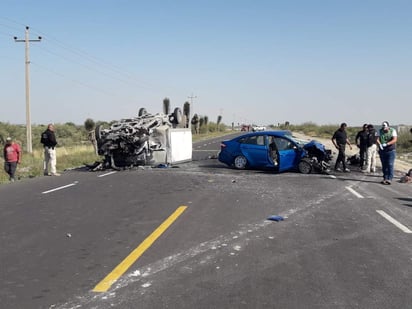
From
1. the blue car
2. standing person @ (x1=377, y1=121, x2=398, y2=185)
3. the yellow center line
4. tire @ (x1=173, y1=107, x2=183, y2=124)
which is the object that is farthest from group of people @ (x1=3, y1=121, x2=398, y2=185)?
the yellow center line

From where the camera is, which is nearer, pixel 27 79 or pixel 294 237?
pixel 294 237

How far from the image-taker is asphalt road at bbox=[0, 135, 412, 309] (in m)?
4.60

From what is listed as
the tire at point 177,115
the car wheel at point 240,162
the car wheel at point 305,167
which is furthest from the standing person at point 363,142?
the tire at point 177,115

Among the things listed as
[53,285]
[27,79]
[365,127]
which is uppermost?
[27,79]

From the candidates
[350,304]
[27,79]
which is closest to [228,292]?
[350,304]

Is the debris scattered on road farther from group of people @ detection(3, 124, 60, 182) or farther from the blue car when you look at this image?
group of people @ detection(3, 124, 60, 182)

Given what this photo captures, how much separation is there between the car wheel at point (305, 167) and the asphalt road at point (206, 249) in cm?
420

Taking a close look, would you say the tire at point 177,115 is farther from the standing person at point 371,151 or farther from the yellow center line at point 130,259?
the yellow center line at point 130,259

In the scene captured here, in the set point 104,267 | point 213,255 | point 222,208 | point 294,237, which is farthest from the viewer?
point 222,208

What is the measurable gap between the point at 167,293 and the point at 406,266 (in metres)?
2.97

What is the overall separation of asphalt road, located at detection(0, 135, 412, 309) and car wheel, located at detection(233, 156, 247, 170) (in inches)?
220

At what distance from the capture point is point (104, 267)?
5.52 m

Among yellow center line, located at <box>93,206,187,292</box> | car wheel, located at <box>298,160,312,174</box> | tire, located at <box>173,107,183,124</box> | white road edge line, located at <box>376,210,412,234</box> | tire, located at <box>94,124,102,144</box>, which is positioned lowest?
yellow center line, located at <box>93,206,187,292</box>

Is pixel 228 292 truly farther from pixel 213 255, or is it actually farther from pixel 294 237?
pixel 294 237
